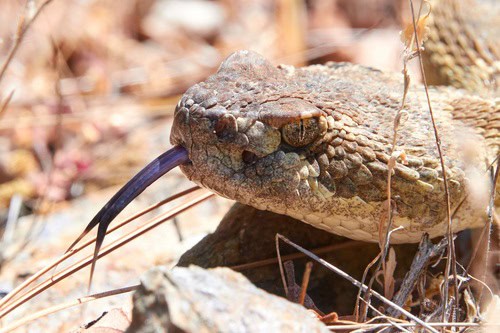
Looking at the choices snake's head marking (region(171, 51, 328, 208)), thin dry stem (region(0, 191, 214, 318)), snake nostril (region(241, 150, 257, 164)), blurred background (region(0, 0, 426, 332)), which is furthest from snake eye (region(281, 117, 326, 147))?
blurred background (region(0, 0, 426, 332))

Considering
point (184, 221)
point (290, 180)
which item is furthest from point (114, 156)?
point (290, 180)

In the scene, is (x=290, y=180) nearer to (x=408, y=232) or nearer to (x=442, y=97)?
(x=408, y=232)

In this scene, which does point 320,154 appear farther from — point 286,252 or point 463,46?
point 463,46

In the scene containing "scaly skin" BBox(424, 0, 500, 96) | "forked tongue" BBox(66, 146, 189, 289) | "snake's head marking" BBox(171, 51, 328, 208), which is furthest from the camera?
"scaly skin" BBox(424, 0, 500, 96)

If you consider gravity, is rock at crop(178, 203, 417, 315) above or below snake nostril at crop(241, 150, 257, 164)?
below

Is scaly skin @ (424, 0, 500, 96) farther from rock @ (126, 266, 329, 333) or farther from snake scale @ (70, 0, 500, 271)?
rock @ (126, 266, 329, 333)

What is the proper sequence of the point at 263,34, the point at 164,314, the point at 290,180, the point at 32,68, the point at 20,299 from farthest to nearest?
the point at 263,34 < the point at 32,68 < the point at 20,299 < the point at 290,180 < the point at 164,314

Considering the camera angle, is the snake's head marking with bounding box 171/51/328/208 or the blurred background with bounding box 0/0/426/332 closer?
the snake's head marking with bounding box 171/51/328/208
